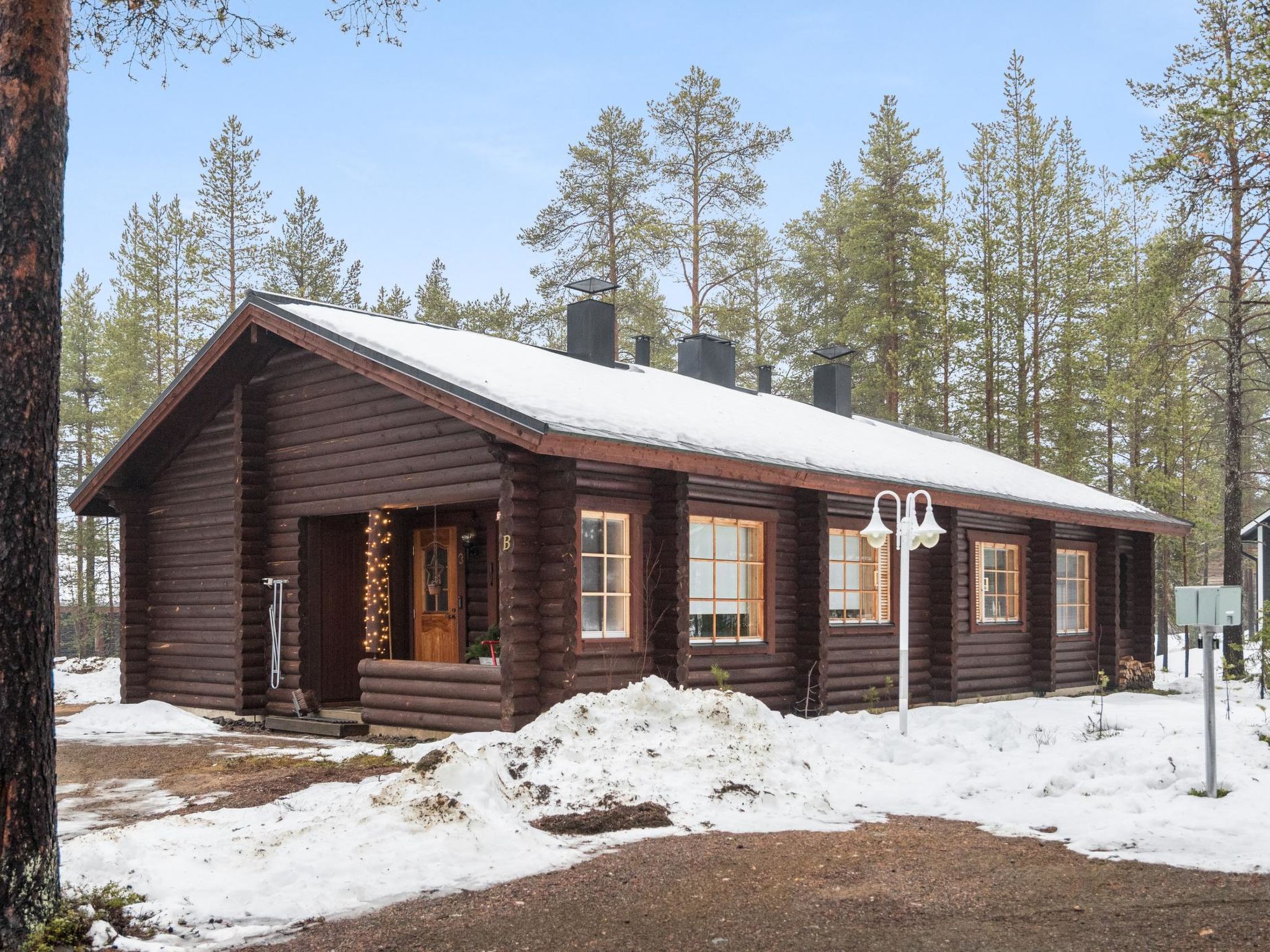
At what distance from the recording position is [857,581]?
47.6 feet

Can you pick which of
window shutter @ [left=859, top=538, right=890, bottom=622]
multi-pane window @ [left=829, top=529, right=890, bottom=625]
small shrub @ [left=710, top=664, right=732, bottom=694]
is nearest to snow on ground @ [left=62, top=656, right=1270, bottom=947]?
small shrub @ [left=710, top=664, right=732, bottom=694]

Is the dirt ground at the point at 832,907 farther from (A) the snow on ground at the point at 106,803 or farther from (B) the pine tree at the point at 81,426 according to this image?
(B) the pine tree at the point at 81,426

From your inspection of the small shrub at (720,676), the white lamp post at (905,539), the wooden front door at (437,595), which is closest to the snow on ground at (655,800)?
the white lamp post at (905,539)

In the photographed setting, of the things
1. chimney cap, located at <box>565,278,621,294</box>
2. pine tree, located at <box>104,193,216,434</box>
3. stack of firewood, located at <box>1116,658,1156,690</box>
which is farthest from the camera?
pine tree, located at <box>104,193,216,434</box>

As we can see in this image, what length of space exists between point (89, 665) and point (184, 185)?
1437 centimetres

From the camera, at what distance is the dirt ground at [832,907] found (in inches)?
202

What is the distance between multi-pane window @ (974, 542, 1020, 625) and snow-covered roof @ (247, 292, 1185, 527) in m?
0.93

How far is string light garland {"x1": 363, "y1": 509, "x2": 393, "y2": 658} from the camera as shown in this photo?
41.5ft

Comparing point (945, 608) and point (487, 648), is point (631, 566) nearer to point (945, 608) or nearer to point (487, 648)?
point (487, 648)

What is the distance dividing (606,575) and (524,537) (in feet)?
3.25

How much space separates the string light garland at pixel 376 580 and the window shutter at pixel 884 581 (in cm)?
595

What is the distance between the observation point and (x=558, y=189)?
30391 mm

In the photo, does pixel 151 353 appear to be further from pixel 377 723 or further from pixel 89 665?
pixel 377 723

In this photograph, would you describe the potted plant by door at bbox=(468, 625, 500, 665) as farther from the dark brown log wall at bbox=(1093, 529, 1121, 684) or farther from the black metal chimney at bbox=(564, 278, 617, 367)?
the dark brown log wall at bbox=(1093, 529, 1121, 684)
